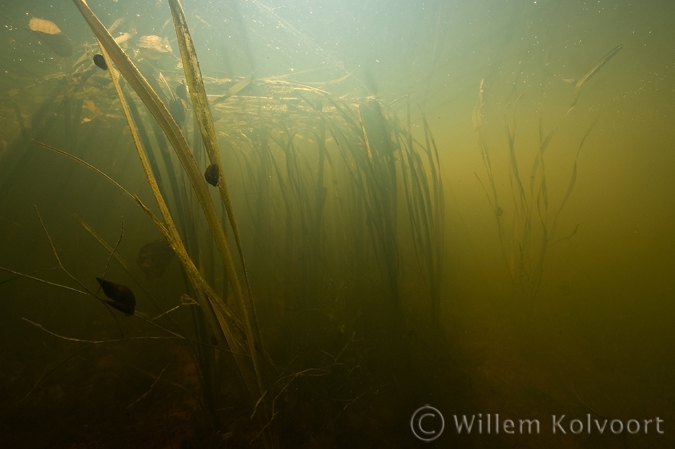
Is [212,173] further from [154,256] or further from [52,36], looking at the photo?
[52,36]

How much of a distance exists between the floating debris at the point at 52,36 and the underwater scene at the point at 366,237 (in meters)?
0.02

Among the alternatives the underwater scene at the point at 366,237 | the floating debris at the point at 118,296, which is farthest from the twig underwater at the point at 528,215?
the floating debris at the point at 118,296

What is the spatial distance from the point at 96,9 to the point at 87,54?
455 millimetres

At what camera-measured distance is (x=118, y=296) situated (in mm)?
859

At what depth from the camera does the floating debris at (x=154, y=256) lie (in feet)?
5.86

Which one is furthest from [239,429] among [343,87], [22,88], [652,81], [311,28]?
[652,81]

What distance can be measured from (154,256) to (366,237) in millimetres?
1776

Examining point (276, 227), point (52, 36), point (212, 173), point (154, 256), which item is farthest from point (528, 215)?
point (52, 36)

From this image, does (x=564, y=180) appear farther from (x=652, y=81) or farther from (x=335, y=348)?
(x=335, y=348)

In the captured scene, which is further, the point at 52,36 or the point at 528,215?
the point at 528,215

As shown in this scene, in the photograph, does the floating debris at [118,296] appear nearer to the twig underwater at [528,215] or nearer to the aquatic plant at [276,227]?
the aquatic plant at [276,227]

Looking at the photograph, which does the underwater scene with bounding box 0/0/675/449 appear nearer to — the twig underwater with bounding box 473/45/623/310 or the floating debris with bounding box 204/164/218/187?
the twig underwater with bounding box 473/45/623/310

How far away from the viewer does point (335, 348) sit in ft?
6.49

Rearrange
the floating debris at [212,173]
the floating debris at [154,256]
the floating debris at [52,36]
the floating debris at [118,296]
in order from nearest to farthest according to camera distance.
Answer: the floating debris at [212,173] < the floating debris at [118,296] < the floating debris at [154,256] < the floating debris at [52,36]
